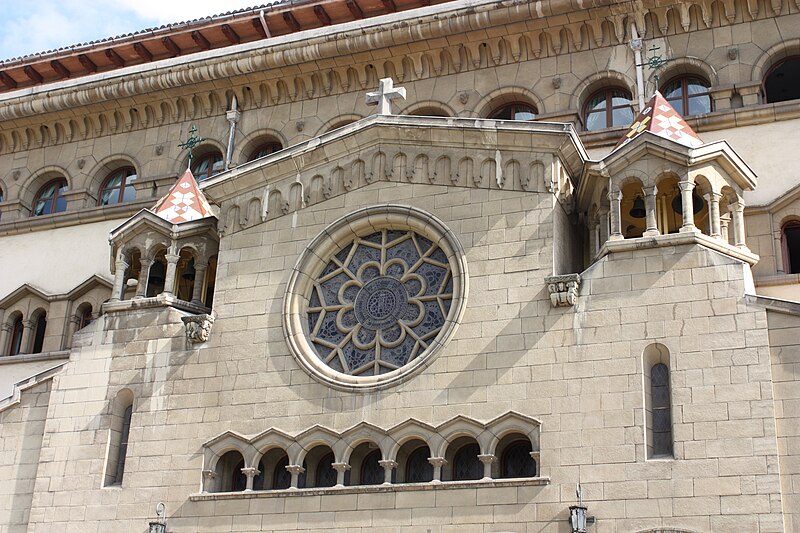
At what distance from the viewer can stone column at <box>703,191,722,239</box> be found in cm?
2208

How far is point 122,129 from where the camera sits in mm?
33094

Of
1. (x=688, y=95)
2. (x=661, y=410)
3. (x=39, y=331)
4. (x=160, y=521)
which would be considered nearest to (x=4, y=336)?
(x=39, y=331)

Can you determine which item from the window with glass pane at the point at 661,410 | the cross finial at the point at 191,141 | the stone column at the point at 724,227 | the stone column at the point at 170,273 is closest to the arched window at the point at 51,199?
the cross finial at the point at 191,141

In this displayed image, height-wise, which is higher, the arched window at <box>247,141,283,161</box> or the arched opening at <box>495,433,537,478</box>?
the arched window at <box>247,141,283,161</box>

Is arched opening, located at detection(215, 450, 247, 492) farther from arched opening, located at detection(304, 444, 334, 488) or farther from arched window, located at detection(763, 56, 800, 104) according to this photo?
arched window, located at detection(763, 56, 800, 104)

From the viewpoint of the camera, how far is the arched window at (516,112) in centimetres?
2908

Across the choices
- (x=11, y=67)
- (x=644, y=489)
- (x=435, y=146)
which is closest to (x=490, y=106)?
(x=435, y=146)

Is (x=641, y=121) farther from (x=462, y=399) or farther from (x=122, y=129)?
(x=122, y=129)

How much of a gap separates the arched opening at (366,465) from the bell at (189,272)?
6.62 meters

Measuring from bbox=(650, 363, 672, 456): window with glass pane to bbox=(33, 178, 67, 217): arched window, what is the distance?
1821 centimetres

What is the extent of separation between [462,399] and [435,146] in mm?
5371

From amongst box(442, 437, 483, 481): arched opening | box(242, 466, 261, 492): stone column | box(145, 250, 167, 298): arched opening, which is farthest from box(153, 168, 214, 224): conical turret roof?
box(442, 437, 483, 481): arched opening

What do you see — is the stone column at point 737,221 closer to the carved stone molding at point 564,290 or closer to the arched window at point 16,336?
the carved stone molding at point 564,290

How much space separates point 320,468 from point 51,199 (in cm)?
1426
